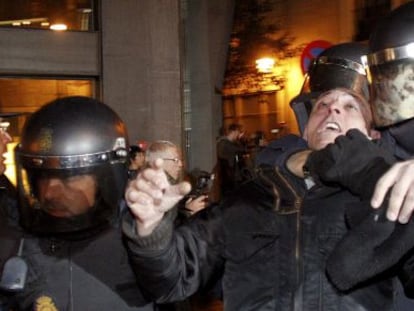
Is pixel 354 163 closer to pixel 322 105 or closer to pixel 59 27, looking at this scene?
pixel 322 105

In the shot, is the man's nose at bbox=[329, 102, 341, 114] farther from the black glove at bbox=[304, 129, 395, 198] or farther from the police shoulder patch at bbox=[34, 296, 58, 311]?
the police shoulder patch at bbox=[34, 296, 58, 311]

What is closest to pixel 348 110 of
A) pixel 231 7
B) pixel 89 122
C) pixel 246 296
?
pixel 246 296

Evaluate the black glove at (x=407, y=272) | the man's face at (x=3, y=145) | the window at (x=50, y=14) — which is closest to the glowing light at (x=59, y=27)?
the window at (x=50, y=14)

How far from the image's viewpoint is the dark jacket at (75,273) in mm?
2650

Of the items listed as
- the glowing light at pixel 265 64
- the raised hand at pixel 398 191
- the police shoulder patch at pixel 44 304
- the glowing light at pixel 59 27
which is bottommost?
the police shoulder patch at pixel 44 304

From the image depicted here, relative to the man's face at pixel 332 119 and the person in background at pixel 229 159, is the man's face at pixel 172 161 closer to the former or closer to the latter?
the man's face at pixel 332 119

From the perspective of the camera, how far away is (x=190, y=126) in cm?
1114

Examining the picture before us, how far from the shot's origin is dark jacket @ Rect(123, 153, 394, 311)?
→ 2072mm

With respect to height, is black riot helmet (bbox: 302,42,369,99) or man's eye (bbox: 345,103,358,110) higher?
black riot helmet (bbox: 302,42,369,99)

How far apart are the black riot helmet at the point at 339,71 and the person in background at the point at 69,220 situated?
0.84 meters

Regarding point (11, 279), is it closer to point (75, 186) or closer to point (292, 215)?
point (75, 186)

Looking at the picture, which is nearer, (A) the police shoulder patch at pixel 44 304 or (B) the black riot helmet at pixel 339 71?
(A) the police shoulder patch at pixel 44 304

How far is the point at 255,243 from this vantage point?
2217mm

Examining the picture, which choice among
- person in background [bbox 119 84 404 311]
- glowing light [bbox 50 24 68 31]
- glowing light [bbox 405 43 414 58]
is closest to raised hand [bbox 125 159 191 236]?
person in background [bbox 119 84 404 311]
